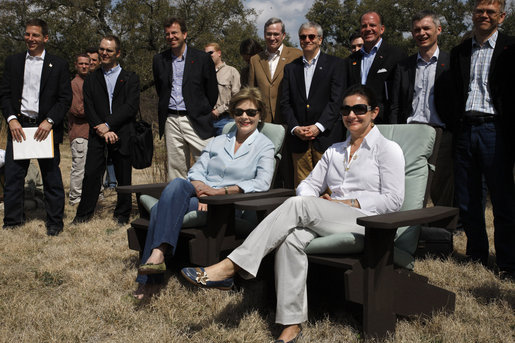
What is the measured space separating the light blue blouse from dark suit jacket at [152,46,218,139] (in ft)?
4.31

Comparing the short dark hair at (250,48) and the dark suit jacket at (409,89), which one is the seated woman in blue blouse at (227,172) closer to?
the dark suit jacket at (409,89)

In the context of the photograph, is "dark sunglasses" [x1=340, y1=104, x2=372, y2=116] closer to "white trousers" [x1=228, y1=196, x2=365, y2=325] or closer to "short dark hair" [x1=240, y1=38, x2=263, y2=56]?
"white trousers" [x1=228, y1=196, x2=365, y2=325]

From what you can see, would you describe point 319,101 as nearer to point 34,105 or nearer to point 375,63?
point 375,63

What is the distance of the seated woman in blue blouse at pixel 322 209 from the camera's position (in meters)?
2.85

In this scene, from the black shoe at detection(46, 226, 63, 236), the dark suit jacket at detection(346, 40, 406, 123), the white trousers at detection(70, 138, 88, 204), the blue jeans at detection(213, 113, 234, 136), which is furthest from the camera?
the white trousers at detection(70, 138, 88, 204)

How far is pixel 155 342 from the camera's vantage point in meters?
2.83

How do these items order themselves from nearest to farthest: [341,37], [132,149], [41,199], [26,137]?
[26,137] < [132,149] < [41,199] < [341,37]

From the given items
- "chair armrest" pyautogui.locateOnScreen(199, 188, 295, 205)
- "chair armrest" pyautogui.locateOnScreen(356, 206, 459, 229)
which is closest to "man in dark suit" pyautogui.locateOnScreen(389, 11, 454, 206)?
"chair armrest" pyautogui.locateOnScreen(199, 188, 295, 205)

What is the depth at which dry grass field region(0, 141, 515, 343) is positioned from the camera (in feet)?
9.63

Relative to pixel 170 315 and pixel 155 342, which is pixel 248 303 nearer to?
pixel 170 315

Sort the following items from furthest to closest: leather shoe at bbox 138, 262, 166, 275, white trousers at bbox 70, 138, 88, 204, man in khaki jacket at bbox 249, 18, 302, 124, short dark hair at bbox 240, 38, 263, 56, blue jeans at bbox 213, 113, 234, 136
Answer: white trousers at bbox 70, 138, 88, 204 < short dark hair at bbox 240, 38, 263, 56 < blue jeans at bbox 213, 113, 234, 136 < man in khaki jacket at bbox 249, 18, 302, 124 < leather shoe at bbox 138, 262, 166, 275

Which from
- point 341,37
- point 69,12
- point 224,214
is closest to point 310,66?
point 224,214

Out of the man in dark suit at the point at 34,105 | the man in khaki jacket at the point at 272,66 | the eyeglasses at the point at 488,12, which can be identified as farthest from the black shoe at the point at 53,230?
the eyeglasses at the point at 488,12

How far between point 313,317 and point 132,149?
138 inches
